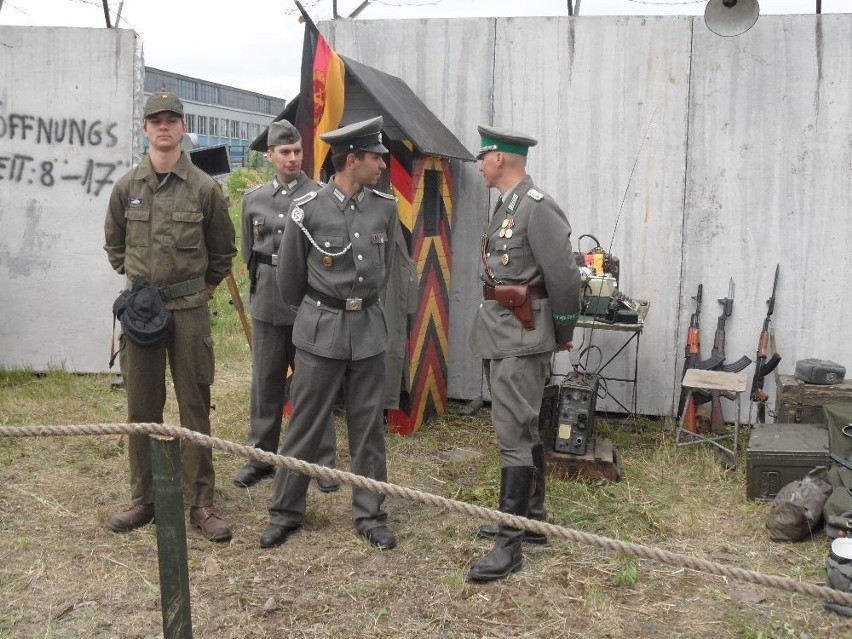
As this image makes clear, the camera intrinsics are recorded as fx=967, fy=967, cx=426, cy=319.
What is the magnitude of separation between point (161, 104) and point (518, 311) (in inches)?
78.5

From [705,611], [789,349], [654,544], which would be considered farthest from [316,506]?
[789,349]

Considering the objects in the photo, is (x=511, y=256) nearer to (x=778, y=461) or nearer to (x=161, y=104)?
(x=161, y=104)

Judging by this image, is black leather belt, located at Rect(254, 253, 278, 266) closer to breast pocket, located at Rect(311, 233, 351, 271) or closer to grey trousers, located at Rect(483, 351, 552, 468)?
breast pocket, located at Rect(311, 233, 351, 271)

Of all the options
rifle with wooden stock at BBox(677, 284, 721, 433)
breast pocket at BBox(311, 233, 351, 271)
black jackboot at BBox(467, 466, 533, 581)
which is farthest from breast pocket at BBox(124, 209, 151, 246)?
rifle with wooden stock at BBox(677, 284, 721, 433)

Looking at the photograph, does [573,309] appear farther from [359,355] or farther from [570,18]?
[570,18]

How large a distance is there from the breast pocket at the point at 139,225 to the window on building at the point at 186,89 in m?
36.2

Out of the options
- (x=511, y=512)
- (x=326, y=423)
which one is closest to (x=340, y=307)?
(x=326, y=423)

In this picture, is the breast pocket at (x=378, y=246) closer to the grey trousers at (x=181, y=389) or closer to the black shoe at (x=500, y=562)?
the grey trousers at (x=181, y=389)

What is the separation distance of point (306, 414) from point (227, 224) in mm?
1072

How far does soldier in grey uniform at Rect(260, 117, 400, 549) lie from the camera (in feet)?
15.6

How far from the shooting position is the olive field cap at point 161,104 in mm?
4672

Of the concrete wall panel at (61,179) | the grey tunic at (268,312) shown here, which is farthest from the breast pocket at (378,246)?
the concrete wall panel at (61,179)

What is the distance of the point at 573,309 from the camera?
15.3 ft

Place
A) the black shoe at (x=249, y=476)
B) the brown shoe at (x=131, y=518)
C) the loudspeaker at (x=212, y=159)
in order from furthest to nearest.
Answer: the loudspeaker at (x=212, y=159) → the black shoe at (x=249, y=476) → the brown shoe at (x=131, y=518)
